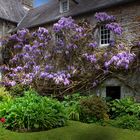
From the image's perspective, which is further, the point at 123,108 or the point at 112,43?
the point at 112,43

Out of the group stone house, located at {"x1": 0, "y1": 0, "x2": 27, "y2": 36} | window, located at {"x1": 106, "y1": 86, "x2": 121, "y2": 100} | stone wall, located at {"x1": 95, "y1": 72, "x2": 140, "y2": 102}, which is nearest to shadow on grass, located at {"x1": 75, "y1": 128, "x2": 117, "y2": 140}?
stone wall, located at {"x1": 95, "y1": 72, "x2": 140, "y2": 102}

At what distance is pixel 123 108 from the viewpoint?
1234 cm

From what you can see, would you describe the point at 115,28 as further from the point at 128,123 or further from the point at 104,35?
the point at 128,123

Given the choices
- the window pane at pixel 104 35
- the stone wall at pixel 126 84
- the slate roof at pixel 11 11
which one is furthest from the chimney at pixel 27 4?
the stone wall at pixel 126 84

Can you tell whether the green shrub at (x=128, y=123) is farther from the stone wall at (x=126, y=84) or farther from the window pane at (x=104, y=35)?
the window pane at (x=104, y=35)

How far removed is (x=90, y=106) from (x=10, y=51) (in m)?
11.1

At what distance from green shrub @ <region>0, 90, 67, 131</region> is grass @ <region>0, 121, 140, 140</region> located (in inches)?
17.0

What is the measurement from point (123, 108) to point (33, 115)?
4.18 m

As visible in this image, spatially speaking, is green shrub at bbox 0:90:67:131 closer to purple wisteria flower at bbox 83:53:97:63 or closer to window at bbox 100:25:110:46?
purple wisteria flower at bbox 83:53:97:63

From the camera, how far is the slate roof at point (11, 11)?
23.6m

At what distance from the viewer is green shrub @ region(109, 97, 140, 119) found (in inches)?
476

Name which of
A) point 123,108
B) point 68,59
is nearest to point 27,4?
point 68,59

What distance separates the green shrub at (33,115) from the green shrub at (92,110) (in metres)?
1.33

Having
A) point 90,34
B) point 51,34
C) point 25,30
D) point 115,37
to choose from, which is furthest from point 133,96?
point 25,30
